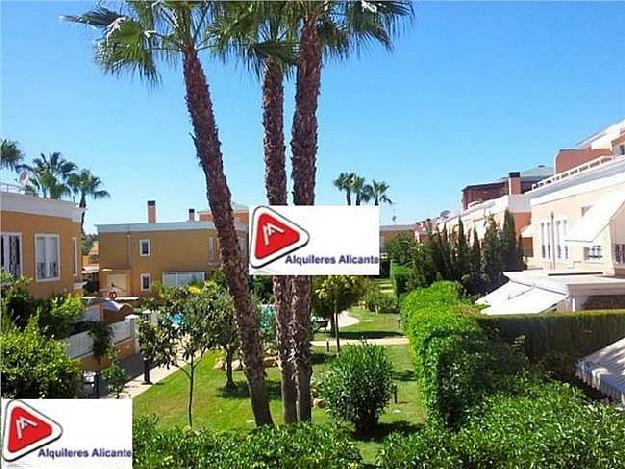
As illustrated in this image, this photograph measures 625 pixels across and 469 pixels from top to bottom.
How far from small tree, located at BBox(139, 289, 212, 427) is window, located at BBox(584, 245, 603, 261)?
15.7m

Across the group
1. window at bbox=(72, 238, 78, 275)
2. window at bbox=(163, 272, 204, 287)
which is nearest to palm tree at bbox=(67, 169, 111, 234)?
window at bbox=(163, 272, 204, 287)

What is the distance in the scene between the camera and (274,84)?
11555 mm

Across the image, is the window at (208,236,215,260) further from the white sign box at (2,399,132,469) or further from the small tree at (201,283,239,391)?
the white sign box at (2,399,132,469)

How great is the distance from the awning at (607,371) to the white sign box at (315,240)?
7.48m

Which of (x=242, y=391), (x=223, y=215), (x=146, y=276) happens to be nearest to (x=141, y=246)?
(x=146, y=276)

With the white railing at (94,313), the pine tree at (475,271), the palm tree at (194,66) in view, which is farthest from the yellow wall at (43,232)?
the pine tree at (475,271)

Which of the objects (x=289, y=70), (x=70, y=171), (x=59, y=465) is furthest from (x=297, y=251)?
(x=70, y=171)

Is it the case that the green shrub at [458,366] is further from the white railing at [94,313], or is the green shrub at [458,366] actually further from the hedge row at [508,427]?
the white railing at [94,313]

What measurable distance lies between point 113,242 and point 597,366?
4863 cm

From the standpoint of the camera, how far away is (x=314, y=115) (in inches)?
434

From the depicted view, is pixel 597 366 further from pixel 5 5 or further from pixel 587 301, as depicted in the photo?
pixel 5 5

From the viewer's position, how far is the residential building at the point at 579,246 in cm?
2012

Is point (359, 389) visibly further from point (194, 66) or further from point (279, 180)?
point (194, 66)

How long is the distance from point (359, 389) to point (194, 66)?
8.90 m
